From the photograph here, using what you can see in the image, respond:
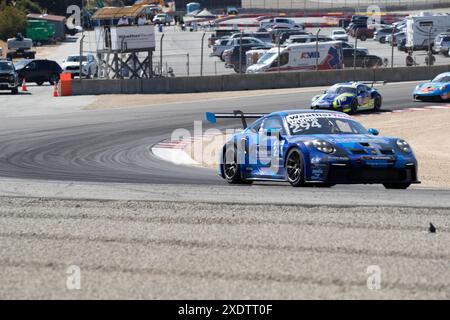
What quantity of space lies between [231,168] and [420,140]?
10.2 meters

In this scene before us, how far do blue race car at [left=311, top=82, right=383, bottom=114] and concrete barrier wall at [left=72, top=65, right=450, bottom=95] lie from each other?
968cm

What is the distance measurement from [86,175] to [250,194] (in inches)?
182

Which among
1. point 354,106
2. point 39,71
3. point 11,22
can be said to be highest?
point 11,22

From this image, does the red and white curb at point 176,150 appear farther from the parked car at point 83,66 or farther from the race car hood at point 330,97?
the parked car at point 83,66

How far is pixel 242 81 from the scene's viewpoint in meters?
38.7

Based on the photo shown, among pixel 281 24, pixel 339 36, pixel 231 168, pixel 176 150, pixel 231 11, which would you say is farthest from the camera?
pixel 231 11

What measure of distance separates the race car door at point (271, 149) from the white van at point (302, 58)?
90.7 feet

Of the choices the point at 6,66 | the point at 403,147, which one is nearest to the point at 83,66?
the point at 6,66

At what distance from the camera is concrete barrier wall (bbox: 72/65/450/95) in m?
37.3

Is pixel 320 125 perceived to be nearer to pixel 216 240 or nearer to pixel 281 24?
pixel 216 240

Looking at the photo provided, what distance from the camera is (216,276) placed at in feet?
22.9

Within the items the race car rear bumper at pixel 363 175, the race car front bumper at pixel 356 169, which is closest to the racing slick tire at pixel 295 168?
the race car front bumper at pixel 356 169
